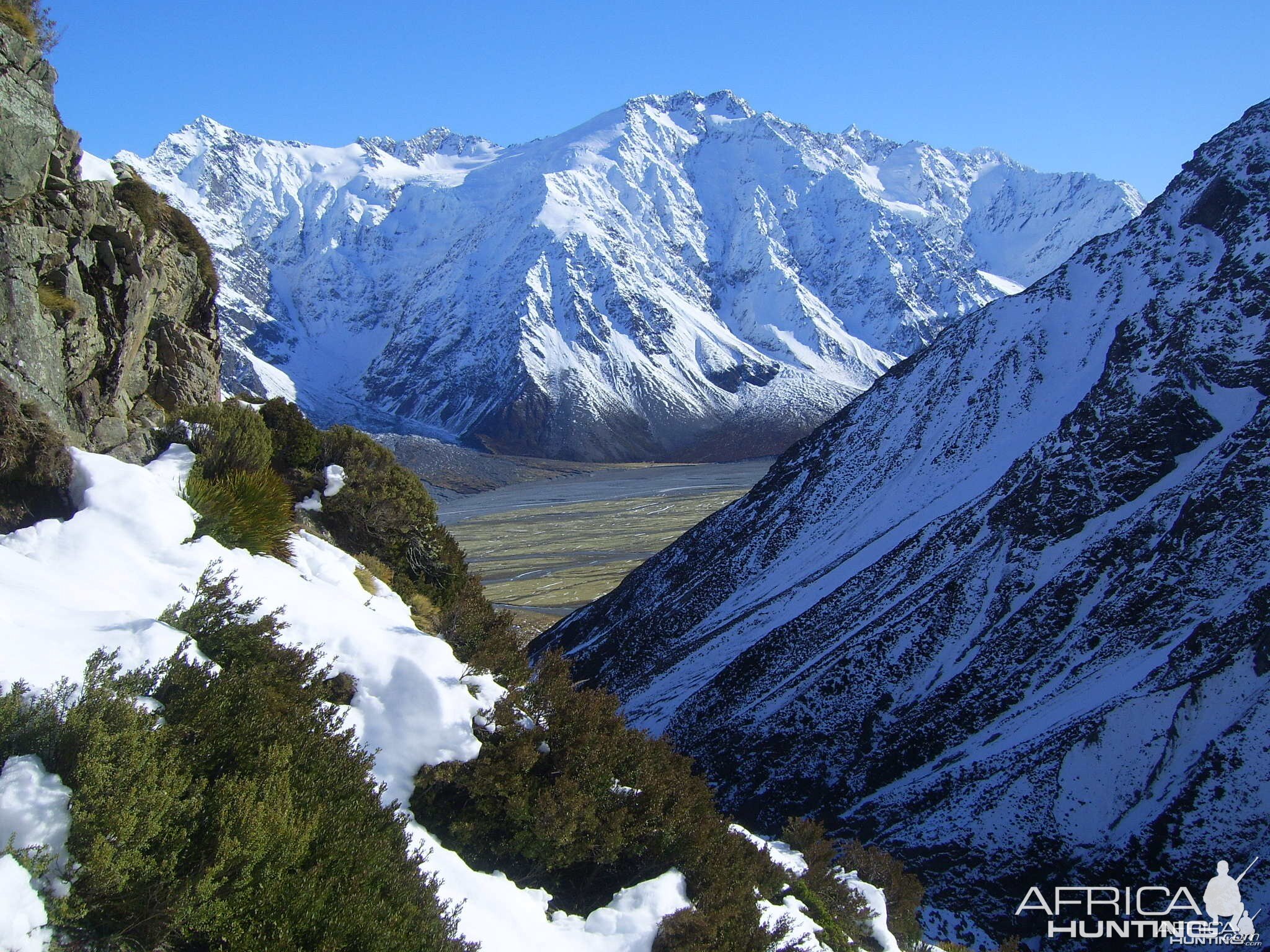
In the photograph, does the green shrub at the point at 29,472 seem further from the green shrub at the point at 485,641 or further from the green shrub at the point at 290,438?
the green shrub at the point at 290,438

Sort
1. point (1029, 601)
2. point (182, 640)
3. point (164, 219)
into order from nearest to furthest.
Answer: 1. point (182, 640)
2. point (164, 219)
3. point (1029, 601)

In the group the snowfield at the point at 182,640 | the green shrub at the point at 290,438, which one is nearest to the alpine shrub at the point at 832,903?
the snowfield at the point at 182,640

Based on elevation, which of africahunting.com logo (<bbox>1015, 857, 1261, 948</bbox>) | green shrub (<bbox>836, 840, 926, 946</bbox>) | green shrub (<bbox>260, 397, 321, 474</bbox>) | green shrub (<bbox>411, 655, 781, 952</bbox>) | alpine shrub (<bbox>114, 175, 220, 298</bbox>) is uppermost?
alpine shrub (<bbox>114, 175, 220, 298</bbox>)

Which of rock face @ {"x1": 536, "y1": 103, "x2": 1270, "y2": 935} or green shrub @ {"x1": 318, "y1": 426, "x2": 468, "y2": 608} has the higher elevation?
green shrub @ {"x1": 318, "y1": 426, "x2": 468, "y2": 608}

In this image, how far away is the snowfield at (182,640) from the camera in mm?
5309

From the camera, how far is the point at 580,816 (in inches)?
293

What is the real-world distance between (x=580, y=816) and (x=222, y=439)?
7826mm

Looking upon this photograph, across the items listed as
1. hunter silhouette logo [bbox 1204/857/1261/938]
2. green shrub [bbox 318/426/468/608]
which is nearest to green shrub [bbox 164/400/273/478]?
green shrub [bbox 318/426/468/608]

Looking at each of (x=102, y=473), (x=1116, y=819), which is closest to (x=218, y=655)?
(x=102, y=473)

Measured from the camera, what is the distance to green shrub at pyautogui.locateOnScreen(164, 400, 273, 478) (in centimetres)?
1116

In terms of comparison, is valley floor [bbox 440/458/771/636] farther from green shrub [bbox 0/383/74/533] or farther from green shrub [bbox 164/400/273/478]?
green shrub [bbox 0/383/74/533]

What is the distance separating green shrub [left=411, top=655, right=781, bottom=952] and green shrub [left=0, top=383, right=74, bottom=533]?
481cm

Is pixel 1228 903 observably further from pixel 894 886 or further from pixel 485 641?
pixel 485 641

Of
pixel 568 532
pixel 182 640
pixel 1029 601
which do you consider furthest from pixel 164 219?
pixel 568 532
